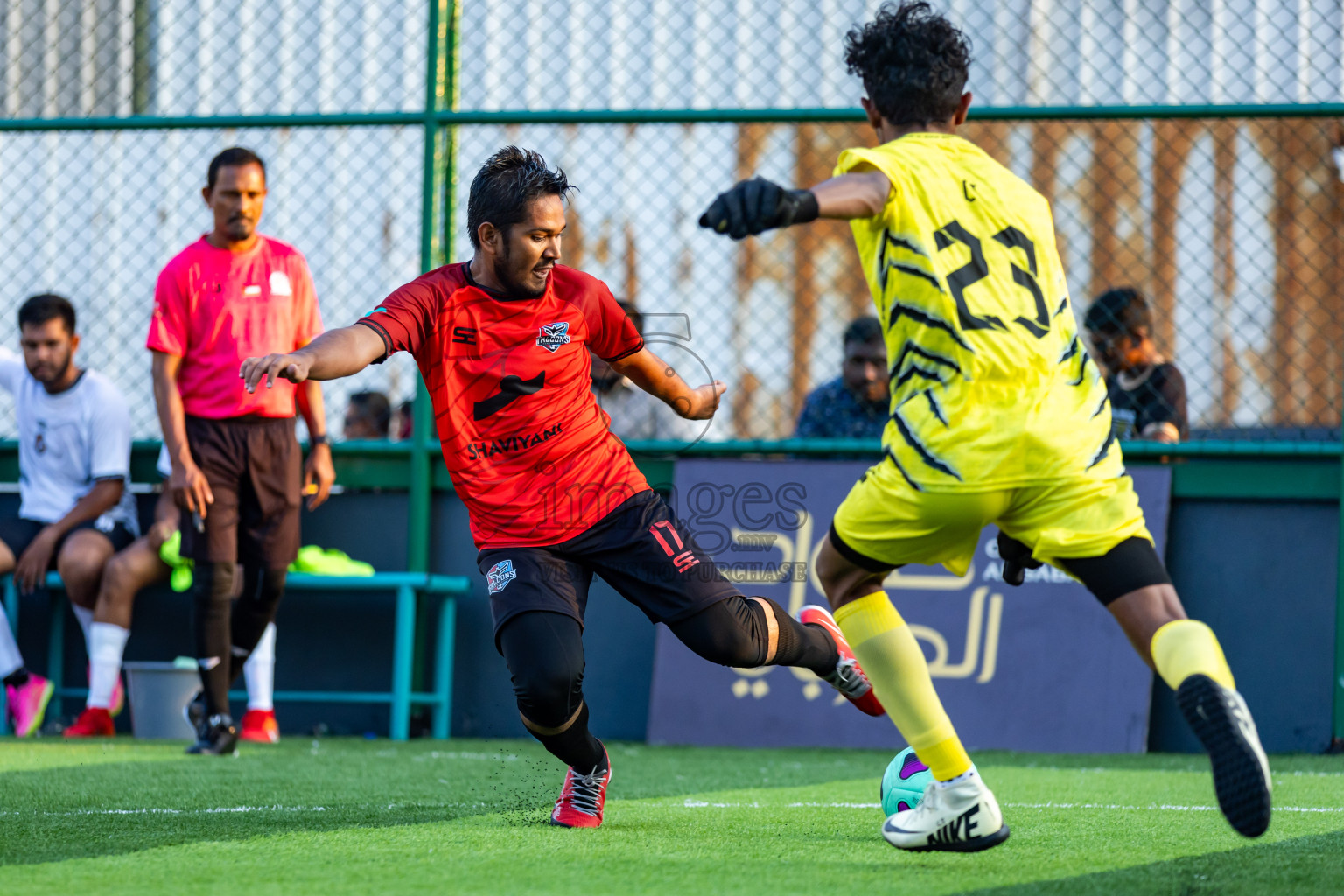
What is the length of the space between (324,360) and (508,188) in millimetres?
732

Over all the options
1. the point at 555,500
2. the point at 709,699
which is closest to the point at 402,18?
the point at 709,699

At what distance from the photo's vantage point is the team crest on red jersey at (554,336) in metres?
3.69

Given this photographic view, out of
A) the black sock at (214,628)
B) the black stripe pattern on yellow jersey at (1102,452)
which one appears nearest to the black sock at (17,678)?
the black sock at (214,628)

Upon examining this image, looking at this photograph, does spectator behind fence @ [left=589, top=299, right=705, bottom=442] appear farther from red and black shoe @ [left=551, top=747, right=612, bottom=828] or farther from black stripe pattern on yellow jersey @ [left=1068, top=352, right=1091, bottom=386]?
black stripe pattern on yellow jersey @ [left=1068, top=352, right=1091, bottom=386]

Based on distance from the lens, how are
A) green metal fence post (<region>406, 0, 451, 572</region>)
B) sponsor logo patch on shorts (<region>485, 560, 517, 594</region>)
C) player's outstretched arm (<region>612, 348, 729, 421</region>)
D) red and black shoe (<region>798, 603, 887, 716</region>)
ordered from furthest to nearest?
1. green metal fence post (<region>406, 0, 451, 572</region>)
2. red and black shoe (<region>798, 603, 887, 716</region>)
3. player's outstretched arm (<region>612, 348, 729, 421</region>)
4. sponsor logo patch on shorts (<region>485, 560, 517, 594</region>)

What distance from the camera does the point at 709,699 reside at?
6.26 metres

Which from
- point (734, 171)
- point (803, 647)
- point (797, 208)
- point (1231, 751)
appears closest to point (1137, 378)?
point (803, 647)

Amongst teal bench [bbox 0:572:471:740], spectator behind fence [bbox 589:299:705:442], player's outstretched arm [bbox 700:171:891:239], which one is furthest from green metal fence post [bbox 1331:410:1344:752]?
player's outstretched arm [bbox 700:171:891:239]

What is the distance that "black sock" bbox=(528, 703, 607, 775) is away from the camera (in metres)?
3.58

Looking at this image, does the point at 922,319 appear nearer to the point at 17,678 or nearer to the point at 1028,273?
the point at 1028,273

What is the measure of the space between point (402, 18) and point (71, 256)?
8.30ft

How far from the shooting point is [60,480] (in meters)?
6.77

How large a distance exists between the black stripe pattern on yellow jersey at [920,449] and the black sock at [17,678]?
5.10 metres

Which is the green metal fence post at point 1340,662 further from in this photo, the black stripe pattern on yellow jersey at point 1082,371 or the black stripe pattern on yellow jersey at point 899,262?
the black stripe pattern on yellow jersey at point 899,262
